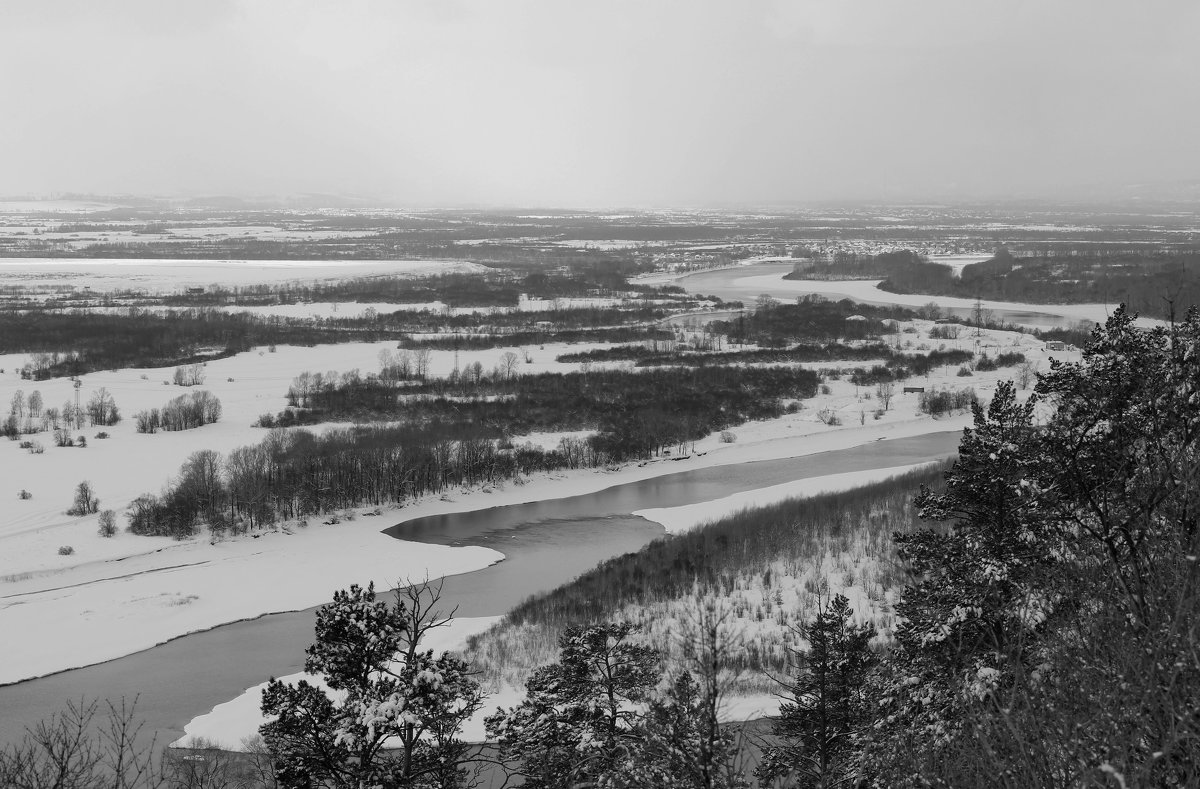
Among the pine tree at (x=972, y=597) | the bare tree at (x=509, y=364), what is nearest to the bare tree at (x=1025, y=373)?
→ the bare tree at (x=509, y=364)

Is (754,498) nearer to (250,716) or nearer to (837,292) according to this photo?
(250,716)

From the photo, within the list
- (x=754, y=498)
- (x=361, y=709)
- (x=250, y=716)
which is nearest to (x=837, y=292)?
(x=754, y=498)

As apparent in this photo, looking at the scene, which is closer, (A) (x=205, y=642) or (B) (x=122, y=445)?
(A) (x=205, y=642)

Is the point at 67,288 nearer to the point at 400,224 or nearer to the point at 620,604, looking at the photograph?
the point at 620,604

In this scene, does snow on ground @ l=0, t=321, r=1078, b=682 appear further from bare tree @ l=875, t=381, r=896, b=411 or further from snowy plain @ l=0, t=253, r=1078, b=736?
bare tree @ l=875, t=381, r=896, b=411

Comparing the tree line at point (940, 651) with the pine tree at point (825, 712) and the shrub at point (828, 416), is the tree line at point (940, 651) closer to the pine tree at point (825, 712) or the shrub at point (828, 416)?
the pine tree at point (825, 712)

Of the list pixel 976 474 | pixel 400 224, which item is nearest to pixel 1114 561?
pixel 976 474
